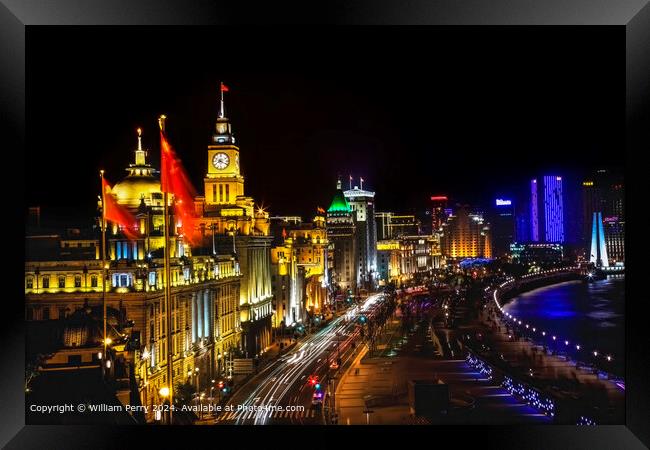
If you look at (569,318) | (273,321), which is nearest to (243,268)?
(273,321)

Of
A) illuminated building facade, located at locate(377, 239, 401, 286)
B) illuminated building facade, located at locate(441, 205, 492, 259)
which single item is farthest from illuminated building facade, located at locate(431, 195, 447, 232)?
illuminated building facade, located at locate(377, 239, 401, 286)

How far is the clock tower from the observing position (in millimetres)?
7801

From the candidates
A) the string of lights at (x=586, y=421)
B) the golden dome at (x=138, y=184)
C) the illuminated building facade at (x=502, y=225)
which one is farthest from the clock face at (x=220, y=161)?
the string of lights at (x=586, y=421)

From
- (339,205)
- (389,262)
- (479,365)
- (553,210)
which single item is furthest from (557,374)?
(389,262)

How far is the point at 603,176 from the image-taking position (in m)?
7.35

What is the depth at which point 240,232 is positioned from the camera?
399 inches

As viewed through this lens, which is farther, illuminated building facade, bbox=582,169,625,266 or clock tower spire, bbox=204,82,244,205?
clock tower spire, bbox=204,82,244,205

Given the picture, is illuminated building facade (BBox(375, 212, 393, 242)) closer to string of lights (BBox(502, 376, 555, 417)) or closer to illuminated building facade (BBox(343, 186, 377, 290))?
illuminated building facade (BBox(343, 186, 377, 290))

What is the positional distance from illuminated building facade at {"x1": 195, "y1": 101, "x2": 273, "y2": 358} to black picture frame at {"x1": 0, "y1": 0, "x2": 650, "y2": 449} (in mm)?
2496

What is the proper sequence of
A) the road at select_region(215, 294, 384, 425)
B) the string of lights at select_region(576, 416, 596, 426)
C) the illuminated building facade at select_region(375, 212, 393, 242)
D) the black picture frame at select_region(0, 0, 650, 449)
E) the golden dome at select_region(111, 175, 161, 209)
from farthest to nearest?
the illuminated building facade at select_region(375, 212, 393, 242), the golden dome at select_region(111, 175, 161, 209), the road at select_region(215, 294, 384, 425), the string of lights at select_region(576, 416, 596, 426), the black picture frame at select_region(0, 0, 650, 449)

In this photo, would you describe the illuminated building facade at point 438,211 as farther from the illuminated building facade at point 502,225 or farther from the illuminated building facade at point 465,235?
the illuminated building facade at point 502,225
